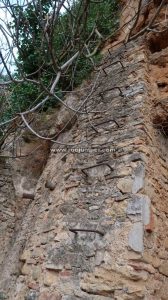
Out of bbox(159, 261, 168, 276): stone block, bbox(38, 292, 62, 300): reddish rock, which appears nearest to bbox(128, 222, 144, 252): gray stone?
bbox(159, 261, 168, 276): stone block

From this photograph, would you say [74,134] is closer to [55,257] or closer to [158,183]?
[158,183]

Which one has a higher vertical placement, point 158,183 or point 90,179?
point 90,179

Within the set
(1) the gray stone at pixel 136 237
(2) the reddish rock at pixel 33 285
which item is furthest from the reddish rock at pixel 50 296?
(1) the gray stone at pixel 136 237

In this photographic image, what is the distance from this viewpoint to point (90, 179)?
3.16 metres

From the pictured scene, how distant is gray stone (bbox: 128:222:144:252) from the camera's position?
8.18ft

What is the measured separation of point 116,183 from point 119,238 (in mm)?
522

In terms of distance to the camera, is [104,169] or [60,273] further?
[104,169]

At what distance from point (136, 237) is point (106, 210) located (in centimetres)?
38

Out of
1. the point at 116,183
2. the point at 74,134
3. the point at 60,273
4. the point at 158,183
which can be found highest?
the point at 74,134

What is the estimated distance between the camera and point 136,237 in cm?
253

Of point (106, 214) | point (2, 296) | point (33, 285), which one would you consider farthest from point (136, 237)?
point (2, 296)

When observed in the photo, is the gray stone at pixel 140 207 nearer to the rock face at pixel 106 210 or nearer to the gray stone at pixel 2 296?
the rock face at pixel 106 210

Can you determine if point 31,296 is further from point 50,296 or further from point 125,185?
point 125,185

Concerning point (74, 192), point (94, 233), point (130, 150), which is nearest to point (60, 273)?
point (94, 233)
